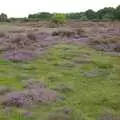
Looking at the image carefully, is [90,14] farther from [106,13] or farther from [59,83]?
[59,83]

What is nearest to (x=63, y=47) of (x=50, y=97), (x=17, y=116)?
(x=50, y=97)

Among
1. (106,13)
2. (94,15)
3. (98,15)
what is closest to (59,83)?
(106,13)

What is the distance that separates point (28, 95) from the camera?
17.0m

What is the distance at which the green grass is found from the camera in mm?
15445

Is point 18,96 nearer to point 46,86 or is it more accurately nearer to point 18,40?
point 46,86

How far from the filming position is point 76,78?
2230 cm

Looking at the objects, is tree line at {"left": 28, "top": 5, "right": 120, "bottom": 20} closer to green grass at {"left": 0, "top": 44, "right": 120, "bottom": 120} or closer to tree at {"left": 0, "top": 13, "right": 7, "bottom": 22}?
tree at {"left": 0, "top": 13, "right": 7, "bottom": 22}

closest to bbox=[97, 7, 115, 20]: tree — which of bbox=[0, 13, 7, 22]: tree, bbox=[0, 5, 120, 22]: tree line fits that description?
bbox=[0, 5, 120, 22]: tree line

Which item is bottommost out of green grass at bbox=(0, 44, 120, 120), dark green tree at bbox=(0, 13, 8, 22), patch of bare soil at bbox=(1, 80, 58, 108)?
dark green tree at bbox=(0, 13, 8, 22)

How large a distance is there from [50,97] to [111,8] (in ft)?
344

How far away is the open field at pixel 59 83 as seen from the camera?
14914 millimetres

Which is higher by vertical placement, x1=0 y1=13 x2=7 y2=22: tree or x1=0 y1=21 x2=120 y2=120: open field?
x1=0 y1=21 x2=120 y2=120: open field

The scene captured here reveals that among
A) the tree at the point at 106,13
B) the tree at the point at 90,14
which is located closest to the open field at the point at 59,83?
the tree at the point at 106,13

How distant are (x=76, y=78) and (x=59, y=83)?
6.39 ft
